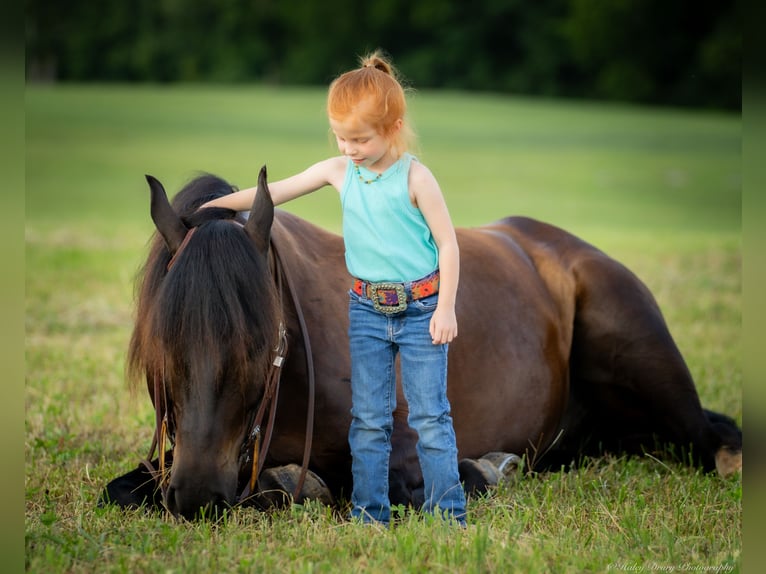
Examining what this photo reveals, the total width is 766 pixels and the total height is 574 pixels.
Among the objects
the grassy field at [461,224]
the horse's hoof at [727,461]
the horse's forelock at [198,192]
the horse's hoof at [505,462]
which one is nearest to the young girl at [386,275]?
the horse's forelock at [198,192]

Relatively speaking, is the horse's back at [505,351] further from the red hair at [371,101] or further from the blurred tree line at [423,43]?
→ the blurred tree line at [423,43]

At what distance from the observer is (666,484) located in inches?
155

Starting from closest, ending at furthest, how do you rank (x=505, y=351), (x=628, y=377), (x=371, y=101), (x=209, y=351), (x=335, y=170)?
(x=209, y=351), (x=371, y=101), (x=335, y=170), (x=505, y=351), (x=628, y=377)

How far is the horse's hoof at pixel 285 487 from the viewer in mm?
3360

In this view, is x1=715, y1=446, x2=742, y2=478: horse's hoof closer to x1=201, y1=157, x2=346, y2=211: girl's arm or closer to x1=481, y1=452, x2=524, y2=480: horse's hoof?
x1=481, y1=452, x2=524, y2=480: horse's hoof

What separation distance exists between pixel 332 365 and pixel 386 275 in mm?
557

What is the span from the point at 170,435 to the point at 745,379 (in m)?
1.74

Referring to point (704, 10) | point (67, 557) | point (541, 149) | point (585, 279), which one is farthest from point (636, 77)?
point (67, 557)

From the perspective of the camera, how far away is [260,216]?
120 inches

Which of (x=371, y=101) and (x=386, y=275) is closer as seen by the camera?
(x=371, y=101)

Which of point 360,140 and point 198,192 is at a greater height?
point 360,140

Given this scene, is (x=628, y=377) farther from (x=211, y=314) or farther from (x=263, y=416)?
(x=211, y=314)

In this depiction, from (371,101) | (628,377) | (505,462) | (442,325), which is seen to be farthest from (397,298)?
(628,377)

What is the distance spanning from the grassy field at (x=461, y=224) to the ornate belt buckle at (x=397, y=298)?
→ 72 centimetres
